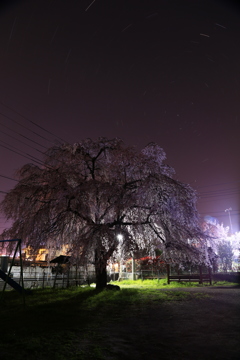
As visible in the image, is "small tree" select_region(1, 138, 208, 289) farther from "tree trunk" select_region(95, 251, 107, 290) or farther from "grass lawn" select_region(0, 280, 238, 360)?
"grass lawn" select_region(0, 280, 238, 360)

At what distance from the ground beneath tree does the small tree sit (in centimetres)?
611

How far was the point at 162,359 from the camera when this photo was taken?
4844mm

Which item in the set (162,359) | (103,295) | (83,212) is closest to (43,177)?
(83,212)

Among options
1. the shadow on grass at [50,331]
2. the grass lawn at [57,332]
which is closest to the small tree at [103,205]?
the grass lawn at [57,332]

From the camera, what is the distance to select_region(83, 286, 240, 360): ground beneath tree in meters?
5.13

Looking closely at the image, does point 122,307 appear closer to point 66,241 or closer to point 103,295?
point 103,295

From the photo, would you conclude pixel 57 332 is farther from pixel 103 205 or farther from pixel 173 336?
pixel 103 205

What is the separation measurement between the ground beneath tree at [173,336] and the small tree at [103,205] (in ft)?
20.1

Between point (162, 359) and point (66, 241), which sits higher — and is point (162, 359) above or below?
below

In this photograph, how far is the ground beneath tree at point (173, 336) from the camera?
5129 millimetres

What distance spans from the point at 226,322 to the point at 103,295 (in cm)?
841

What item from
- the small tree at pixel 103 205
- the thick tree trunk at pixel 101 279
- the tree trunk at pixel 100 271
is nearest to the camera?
the small tree at pixel 103 205

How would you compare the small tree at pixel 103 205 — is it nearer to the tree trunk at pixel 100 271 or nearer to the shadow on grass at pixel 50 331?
the tree trunk at pixel 100 271

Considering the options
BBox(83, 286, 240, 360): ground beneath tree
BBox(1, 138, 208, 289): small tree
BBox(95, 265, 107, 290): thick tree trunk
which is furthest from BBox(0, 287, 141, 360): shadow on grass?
BBox(95, 265, 107, 290): thick tree trunk
